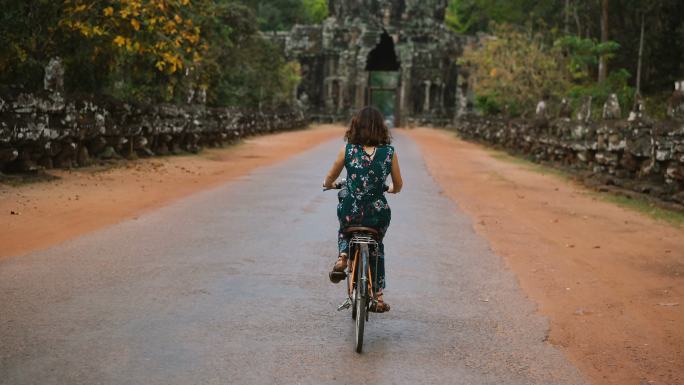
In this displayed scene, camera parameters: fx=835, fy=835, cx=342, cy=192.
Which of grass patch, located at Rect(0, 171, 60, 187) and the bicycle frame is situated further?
grass patch, located at Rect(0, 171, 60, 187)

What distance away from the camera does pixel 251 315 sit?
5957 mm

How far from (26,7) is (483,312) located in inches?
580

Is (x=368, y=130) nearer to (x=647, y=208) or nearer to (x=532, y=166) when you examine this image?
(x=647, y=208)

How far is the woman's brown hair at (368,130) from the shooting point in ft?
19.2

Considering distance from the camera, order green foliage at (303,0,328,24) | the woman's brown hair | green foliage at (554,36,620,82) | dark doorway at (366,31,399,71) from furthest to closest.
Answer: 1. green foliage at (303,0,328,24)
2. dark doorway at (366,31,399,71)
3. green foliage at (554,36,620,82)
4. the woman's brown hair

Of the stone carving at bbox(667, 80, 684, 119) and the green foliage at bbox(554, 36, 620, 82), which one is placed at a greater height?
the green foliage at bbox(554, 36, 620, 82)

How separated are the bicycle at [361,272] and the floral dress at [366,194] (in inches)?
2.1

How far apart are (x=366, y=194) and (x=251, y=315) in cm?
120

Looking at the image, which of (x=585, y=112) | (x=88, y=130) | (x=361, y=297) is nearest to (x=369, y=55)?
(x=585, y=112)

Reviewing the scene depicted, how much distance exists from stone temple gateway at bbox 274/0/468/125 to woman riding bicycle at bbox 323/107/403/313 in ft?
194

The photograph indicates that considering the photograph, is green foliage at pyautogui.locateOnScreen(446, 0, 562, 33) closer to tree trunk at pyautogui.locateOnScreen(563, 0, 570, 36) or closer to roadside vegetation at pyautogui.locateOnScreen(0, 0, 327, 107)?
tree trunk at pyautogui.locateOnScreen(563, 0, 570, 36)

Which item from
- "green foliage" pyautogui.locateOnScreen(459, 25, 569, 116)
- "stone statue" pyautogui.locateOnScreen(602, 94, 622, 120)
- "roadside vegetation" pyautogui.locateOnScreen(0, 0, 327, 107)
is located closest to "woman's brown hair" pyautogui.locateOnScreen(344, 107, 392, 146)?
"roadside vegetation" pyautogui.locateOnScreen(0, 0, 327, 107)

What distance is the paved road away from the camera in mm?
4777

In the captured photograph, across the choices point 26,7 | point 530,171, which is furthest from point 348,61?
point 26,7
